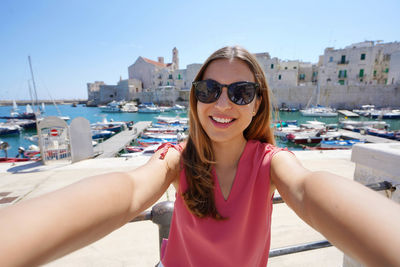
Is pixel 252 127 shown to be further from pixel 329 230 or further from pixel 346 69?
pixel 346 69

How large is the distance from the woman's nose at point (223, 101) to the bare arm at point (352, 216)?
541 mm

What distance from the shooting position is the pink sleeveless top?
933 mm

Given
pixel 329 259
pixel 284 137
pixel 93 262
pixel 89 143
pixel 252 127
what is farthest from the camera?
pixel 284 137

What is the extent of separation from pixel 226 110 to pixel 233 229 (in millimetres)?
624

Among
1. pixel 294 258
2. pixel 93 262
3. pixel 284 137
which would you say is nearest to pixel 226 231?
pixel 294 258

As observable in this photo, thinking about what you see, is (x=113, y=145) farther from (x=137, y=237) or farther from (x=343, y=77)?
(x=343, y=77)

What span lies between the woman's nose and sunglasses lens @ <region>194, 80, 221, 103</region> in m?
0.03

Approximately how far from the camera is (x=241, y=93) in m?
1.17

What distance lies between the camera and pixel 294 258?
2.23 m

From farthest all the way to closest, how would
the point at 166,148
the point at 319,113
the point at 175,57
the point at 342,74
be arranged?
the point at 175,57 → the point at 342,74 → the point at 319,113 → the point at 166,148

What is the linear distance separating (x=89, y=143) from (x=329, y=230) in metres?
7.58

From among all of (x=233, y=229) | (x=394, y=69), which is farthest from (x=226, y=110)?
(x=394, y=69)

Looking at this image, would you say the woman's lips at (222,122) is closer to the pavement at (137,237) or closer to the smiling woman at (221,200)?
the smiling woman at (221,200)

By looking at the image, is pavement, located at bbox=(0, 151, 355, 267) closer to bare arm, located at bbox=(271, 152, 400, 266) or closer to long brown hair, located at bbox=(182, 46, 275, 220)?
long brown hair, located at bbox=(182, 46, 275, 220)
